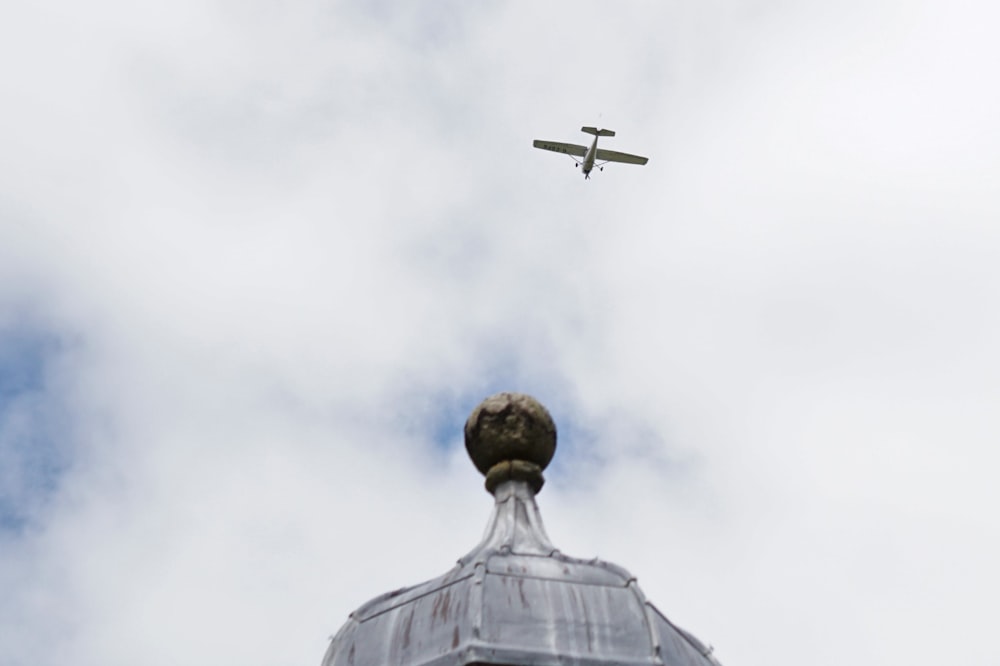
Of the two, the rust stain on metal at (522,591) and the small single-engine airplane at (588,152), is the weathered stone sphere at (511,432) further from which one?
the small single-engine airplane at (588,152)

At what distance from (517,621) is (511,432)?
2176mm

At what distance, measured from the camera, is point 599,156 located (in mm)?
90438

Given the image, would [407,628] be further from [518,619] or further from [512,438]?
[512,438]

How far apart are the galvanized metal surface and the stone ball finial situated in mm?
1016

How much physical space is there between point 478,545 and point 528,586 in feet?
3.80

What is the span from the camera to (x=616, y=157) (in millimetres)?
91125

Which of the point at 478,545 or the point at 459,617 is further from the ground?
the point at 478,545

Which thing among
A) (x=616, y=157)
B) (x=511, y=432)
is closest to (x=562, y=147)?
(x=616, y=157)

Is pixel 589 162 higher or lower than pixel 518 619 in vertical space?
higher

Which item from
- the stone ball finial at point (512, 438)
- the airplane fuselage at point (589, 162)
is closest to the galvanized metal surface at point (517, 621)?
the stone ball finial at point (512, 438)

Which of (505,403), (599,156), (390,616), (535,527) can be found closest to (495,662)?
(390,616)

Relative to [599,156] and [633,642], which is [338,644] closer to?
[633,642]

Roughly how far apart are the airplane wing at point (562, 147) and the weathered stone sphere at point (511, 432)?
268ft

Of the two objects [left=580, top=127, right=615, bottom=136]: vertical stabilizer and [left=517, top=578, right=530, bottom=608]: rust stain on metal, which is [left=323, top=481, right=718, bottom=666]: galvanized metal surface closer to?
[left=517, top=578, right=530, bottom=608]: rust stain on metal
